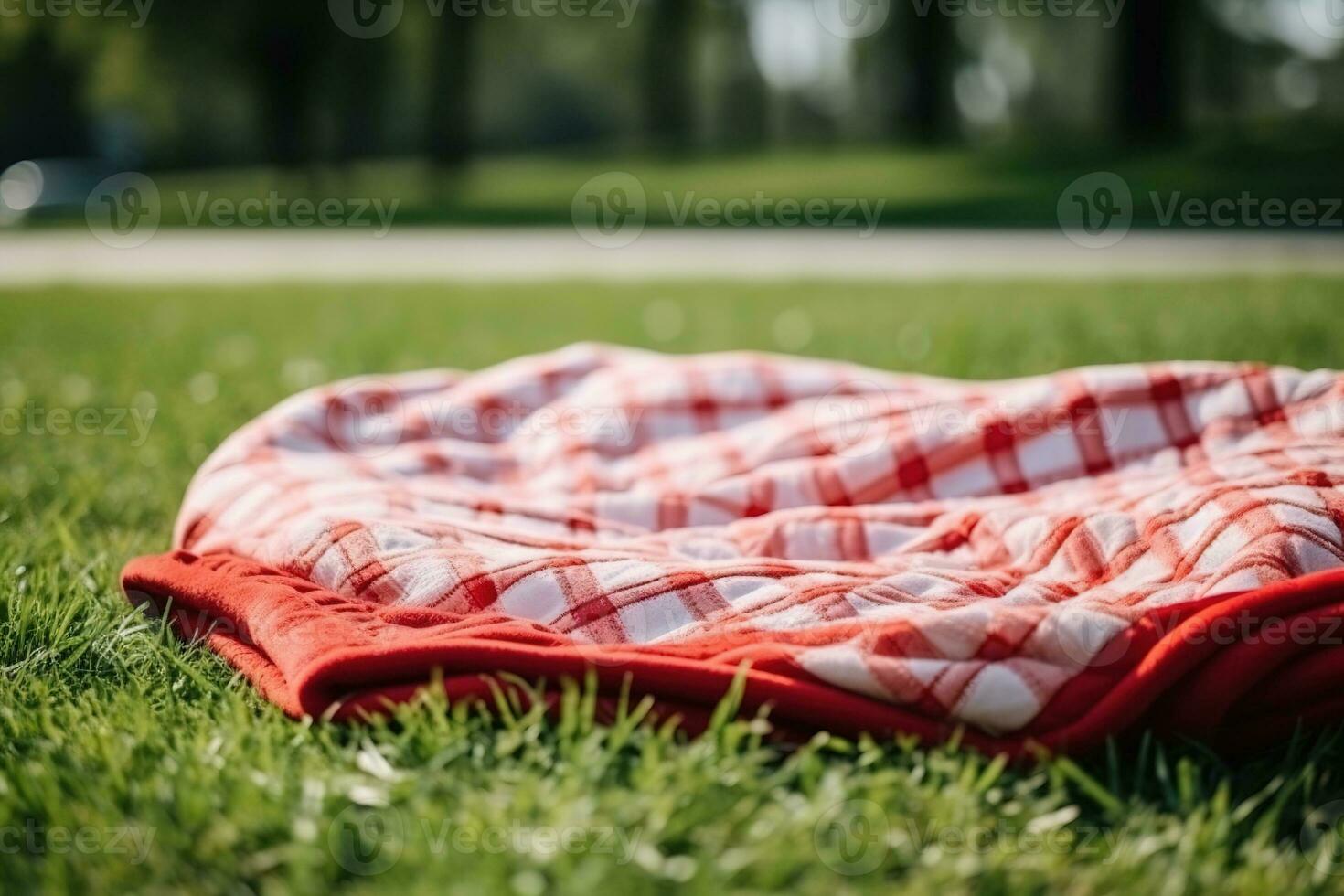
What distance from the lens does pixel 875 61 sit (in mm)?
29281

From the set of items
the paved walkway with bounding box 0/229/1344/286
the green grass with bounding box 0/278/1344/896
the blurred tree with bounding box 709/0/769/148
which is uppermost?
the blurred tree with bounding box 709/0/769/148

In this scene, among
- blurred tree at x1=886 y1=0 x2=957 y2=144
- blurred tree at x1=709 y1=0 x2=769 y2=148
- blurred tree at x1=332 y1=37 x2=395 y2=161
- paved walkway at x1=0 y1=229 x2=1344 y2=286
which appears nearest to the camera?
paved walkway at x1=0 y1=229 x2=1344 y2=286

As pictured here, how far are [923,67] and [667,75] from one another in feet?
27.9

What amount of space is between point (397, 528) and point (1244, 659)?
1.36m

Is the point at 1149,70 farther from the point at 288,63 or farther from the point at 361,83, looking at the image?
the point at 361,83

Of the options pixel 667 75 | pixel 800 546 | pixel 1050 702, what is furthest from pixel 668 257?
pixel 667 75

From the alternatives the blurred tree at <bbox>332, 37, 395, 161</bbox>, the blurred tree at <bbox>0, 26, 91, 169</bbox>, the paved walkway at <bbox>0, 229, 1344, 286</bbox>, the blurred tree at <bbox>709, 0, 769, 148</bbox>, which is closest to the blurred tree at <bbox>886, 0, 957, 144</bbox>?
the blurred tree at <bbox>332, 37, 395, 161</bbox>

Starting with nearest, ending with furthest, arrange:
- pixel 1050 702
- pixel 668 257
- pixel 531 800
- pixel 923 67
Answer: pixel 531 800, pixel 1050 702, pixel 668 257, pixel 923 67

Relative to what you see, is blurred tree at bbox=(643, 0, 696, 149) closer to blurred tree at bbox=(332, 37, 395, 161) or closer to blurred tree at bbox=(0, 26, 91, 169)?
blurred tree at bbox=(332, 37, 395, 161)

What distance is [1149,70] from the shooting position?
1562 cm

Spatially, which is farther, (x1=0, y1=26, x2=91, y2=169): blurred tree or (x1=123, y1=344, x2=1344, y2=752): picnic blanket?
(x1=0, y1=26, x2=91, y2=169): blurred tree

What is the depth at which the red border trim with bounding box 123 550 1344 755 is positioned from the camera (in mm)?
1604

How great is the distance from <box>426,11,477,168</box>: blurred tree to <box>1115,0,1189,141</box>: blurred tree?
10.2m

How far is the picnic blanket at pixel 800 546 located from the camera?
5.35 ft
